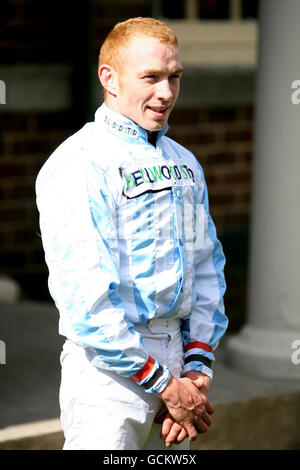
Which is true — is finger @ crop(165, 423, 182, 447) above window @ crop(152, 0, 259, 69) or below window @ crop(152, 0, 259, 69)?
above

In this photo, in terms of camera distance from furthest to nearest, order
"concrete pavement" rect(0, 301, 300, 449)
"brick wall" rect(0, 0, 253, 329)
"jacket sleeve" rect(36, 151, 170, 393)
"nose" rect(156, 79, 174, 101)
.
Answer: "brick wall" rect(0, 0, 253, 329)
"concrete pavement" rect(0, 301, 300, 449)
"nose" rect(156, 79, 174, 101)
"jacket sleeve" rect(36, 151, 170, 393)

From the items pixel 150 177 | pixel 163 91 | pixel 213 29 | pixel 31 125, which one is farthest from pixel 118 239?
pixel 213 29

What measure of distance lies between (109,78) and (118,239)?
46cm

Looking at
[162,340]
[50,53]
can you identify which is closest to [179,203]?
[162,340]

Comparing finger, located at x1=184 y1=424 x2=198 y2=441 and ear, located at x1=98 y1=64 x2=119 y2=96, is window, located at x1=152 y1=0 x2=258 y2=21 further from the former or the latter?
finger, located at x1=184 y1=424 x2=198 y2=441

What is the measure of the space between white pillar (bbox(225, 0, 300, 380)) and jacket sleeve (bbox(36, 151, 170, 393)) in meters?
2.46

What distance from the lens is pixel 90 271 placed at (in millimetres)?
2703

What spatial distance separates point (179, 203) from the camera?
9.45 feet

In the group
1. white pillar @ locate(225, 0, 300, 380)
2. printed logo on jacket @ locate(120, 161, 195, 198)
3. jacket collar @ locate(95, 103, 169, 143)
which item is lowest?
white pillar @ locate(225, 0, 300, 380)

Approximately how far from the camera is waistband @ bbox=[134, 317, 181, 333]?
2.86 m

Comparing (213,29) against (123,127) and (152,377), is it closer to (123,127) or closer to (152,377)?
(123,127)
